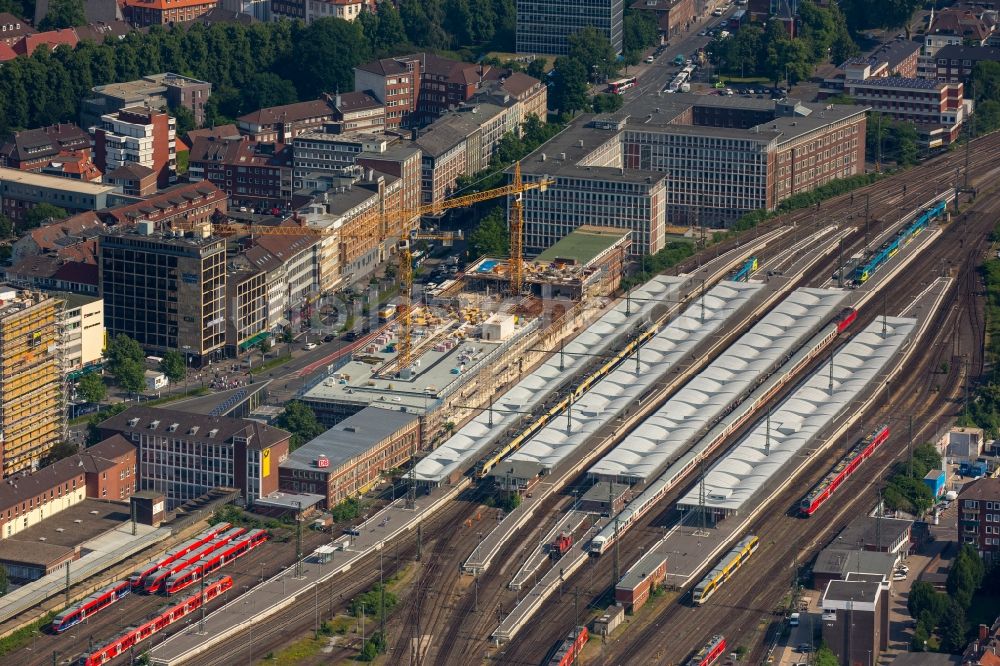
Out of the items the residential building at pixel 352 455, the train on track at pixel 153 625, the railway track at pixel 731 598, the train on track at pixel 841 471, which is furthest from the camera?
the residential building at pixel 352 455

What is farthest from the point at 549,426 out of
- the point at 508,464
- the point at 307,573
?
the point at 307,573

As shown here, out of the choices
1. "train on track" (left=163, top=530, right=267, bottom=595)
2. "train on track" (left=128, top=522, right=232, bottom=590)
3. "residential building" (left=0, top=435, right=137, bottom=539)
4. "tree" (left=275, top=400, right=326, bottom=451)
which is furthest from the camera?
"tree" (left=275, top=400, right=326, bottom=451)

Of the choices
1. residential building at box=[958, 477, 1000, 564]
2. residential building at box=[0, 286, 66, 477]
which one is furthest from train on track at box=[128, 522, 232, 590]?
residential building at box=[958, 477, 1000, 564]

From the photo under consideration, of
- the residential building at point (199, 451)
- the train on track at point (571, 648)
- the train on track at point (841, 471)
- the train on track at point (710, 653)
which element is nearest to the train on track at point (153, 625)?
the residential building at point (199, 451)

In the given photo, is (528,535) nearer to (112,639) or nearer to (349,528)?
(349,528)

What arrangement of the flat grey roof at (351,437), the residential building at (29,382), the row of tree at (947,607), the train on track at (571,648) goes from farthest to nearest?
1. the residential building at (29,382)
2. the flat grey roof at (351,437)
3. the row of tree at (947,607)
4. the train on track at (571,648)

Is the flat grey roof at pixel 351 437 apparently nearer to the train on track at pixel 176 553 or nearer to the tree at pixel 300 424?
the tree at pixel 300 424

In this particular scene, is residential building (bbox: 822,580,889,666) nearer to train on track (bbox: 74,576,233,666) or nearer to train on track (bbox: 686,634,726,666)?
train on track (bbox: 686,634,726,666)
